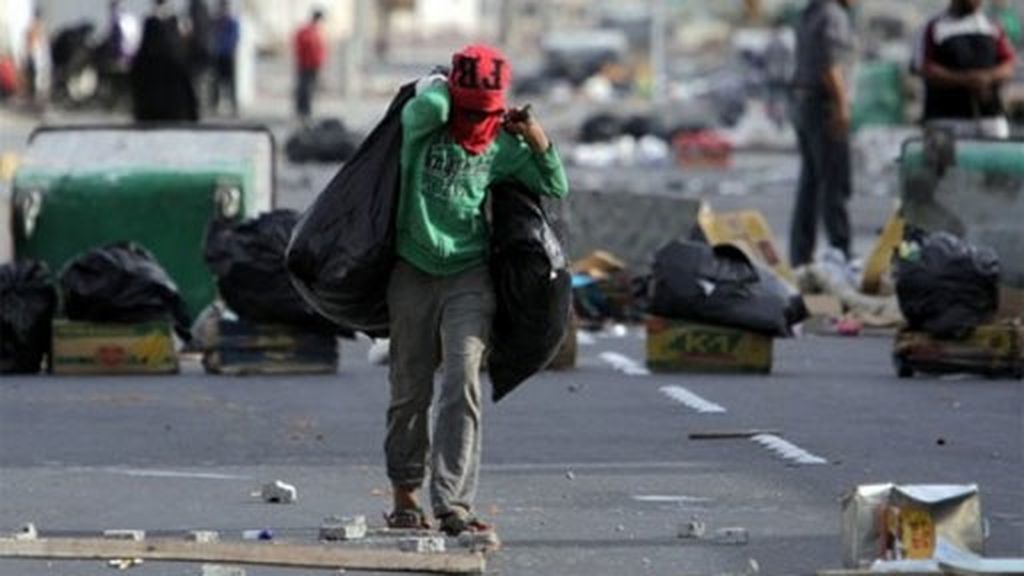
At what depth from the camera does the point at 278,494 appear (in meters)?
12.5

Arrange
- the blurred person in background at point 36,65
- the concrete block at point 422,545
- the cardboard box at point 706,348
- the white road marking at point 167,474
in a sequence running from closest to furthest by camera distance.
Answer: the concrete block at point 422,545 < the white road marking at point 167,474 < the cardboard box at point 706,348 < the blurred person in background at point 36,65

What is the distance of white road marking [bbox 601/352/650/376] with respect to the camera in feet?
58.3

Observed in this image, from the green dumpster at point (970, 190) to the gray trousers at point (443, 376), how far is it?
901cm

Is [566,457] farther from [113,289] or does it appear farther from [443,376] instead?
[113,289]

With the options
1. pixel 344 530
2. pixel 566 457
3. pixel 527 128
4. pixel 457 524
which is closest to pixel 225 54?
pixel 566 457

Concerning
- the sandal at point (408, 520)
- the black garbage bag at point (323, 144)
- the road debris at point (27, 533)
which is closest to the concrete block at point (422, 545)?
the sandal at point (408, 520)

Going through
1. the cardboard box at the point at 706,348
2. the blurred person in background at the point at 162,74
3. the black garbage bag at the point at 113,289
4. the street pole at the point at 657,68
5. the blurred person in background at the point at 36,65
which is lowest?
the street pole at the point at 657,68

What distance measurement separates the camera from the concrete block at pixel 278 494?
12.5m

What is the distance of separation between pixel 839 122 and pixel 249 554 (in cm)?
1373

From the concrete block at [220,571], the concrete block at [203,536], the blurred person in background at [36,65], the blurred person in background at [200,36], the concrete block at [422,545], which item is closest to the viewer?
the concrete block at [220,571]

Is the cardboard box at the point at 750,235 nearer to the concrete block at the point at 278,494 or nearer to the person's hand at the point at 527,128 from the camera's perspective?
the concrete block at the point at 278,494

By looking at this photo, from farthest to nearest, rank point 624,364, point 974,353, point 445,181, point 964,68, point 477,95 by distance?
point 964,68
point 624,364
point 974,353
point 445,181
point 477,95

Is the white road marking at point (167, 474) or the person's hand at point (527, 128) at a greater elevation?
the person's hand at point (527, 128)

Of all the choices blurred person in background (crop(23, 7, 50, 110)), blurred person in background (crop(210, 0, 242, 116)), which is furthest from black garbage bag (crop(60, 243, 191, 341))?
blurred person in background (crop(23, 7, 50, 110))
